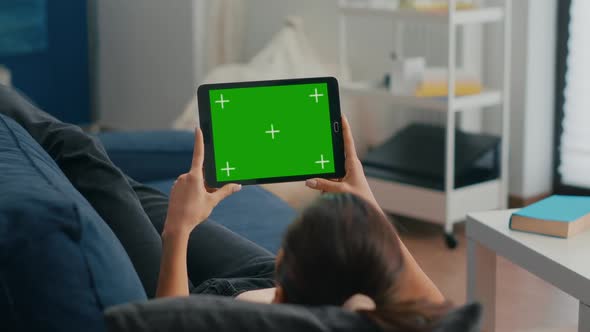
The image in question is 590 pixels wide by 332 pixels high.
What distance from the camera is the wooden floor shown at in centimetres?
268

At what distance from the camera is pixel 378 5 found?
3.57 meters

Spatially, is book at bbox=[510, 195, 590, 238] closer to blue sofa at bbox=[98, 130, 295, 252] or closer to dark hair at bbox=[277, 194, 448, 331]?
blue sofa at bbox=[98, 130, 295, 252]

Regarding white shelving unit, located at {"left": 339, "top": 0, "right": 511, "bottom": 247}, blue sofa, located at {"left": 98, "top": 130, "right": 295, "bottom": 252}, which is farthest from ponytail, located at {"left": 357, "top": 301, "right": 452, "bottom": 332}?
white shelving unit, located at {"left": 339, "top": 0, "right": 511, "bottom": 247}

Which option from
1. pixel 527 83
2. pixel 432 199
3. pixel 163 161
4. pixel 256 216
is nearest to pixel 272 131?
pixel 256 216

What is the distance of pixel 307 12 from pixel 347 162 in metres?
2.68

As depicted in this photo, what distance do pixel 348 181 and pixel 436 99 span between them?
1765mm

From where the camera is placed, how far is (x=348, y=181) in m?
1.55

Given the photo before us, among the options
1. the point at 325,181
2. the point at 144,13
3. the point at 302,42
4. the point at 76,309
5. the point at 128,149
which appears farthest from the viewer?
the point at 144,13

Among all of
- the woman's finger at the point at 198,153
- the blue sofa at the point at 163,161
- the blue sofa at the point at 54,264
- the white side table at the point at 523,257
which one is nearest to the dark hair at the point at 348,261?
the blue sofa at the point at 54,264

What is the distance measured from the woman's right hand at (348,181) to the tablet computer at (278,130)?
0.07 ft

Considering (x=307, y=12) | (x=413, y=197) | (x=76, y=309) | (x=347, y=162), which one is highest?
(x=307, y=12)

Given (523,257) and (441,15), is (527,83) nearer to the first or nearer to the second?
(441,15)

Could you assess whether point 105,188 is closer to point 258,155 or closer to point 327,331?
point 258,155

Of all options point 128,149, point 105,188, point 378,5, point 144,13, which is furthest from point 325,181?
point 144,13
